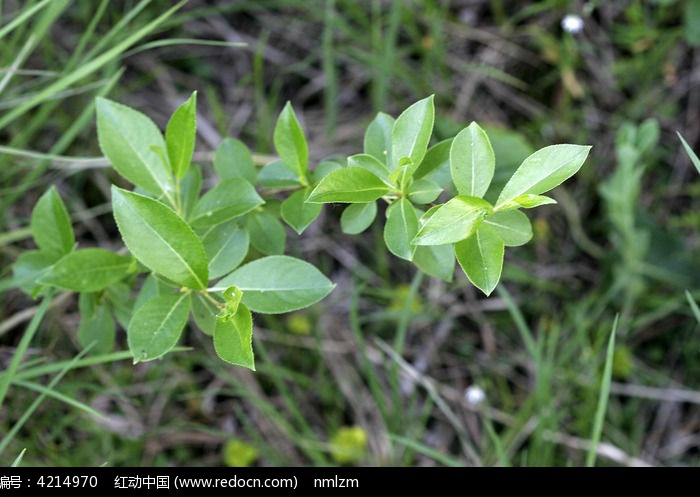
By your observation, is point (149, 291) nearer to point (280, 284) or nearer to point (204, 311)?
point (204, 311)

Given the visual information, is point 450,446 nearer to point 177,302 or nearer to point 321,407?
point 321,407

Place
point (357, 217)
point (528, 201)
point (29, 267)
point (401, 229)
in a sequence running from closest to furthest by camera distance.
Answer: point (528, 201) < point (401, 229) < point (357, 217) < point (29, 267)

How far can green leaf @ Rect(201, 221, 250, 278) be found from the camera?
1.30 metres

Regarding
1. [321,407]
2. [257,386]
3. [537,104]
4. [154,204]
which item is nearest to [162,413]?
[257,386]

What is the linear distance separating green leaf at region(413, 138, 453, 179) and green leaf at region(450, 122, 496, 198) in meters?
0.19

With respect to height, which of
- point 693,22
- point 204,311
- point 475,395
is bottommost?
point 475,395

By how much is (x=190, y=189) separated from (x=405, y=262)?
1198 millimetres

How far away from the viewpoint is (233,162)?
4.77ft

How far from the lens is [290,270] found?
1.22m

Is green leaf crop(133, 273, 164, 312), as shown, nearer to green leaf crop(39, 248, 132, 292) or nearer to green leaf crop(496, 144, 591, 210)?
green leaf crop(39, 248, 132, 292)

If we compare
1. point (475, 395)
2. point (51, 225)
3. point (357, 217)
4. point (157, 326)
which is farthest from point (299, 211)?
point (475, 395)

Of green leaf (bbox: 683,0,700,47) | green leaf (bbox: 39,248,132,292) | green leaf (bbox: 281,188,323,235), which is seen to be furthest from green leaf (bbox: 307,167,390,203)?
green leaf (bbox: 683,0,700,47)

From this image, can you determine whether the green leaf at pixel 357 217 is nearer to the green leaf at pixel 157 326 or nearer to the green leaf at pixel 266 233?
the green leaf at pixel 266 233
